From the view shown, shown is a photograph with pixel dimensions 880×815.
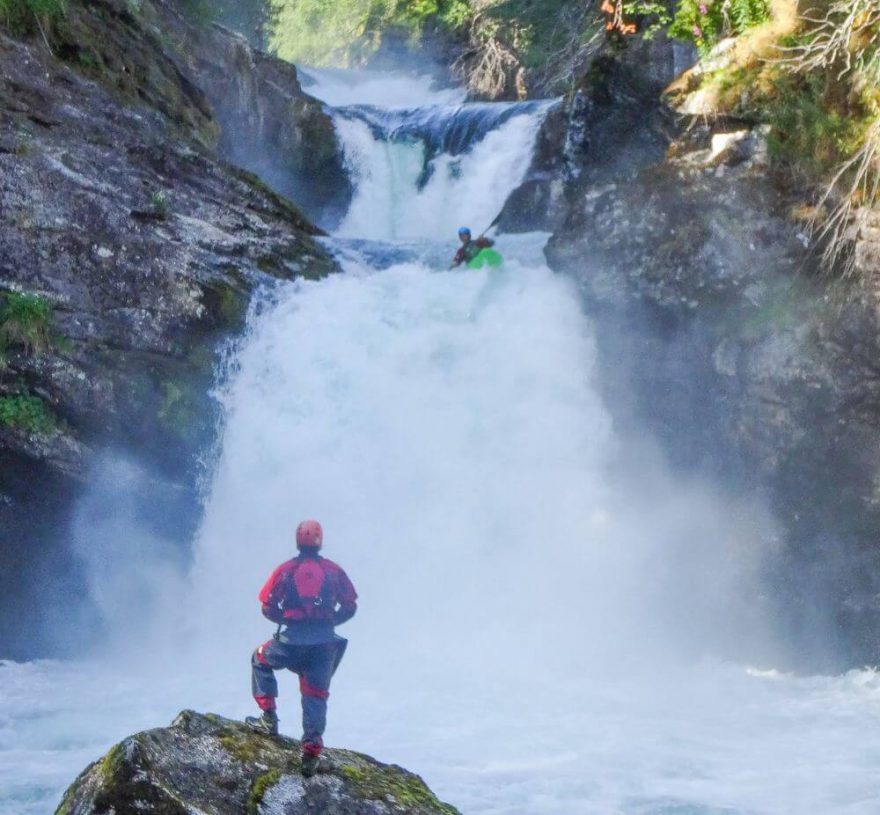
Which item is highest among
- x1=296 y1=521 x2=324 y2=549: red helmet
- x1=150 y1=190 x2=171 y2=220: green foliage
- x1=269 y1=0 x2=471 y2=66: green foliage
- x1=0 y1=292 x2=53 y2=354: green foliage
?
x1=269 y1=0 x2=471 y2=66: green foliage

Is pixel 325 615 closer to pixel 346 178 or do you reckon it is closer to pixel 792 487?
pixel 792 487

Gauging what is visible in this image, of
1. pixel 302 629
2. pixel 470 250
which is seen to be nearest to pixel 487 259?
pixel 470 250

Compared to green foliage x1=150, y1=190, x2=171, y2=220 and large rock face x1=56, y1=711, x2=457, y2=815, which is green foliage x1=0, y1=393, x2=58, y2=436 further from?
large rock face x1=56, y1=711, x2=457, y2=815

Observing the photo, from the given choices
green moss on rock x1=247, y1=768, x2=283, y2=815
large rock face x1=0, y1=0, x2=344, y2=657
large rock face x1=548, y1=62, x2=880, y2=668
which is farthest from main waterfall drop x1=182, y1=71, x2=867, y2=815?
green moss on rock x1=247, y1=768, x2=283, y2=815

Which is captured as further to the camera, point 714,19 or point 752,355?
point 714,19

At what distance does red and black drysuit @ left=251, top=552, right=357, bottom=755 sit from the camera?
5.27 meters

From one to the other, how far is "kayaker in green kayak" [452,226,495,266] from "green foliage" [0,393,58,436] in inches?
216

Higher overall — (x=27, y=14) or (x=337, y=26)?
(x=337, y=26)

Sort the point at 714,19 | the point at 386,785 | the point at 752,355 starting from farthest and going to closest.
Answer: the point at 714,19, the point at 752,355, the point at 386,785

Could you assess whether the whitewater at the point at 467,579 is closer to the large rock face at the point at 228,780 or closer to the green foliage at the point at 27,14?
the large rock face at the point at 228,780

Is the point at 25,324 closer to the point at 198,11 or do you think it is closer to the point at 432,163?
the point at 198,11

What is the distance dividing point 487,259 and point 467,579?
14.9ft

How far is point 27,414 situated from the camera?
31.7 ft

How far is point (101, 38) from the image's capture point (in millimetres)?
12930
